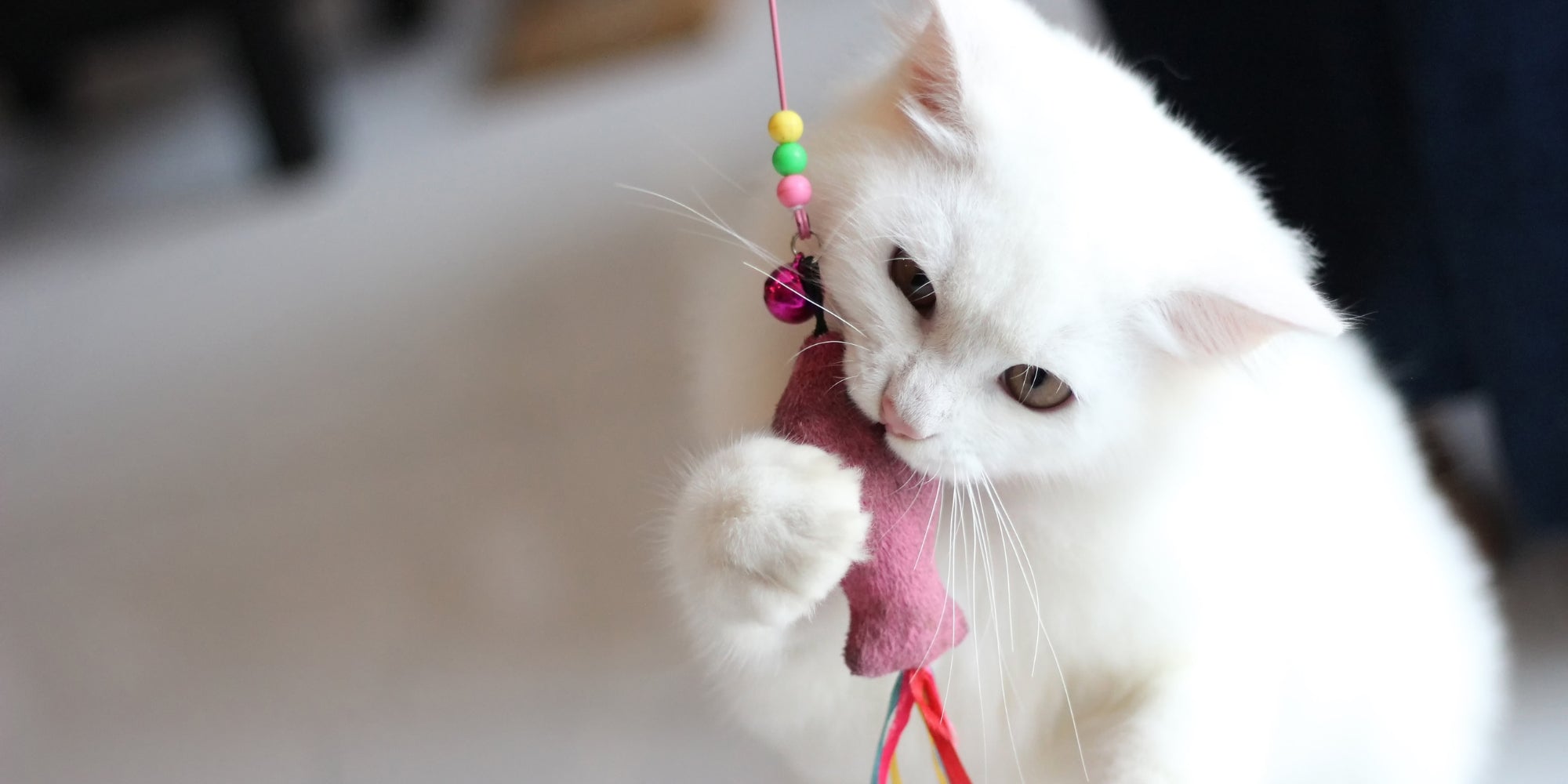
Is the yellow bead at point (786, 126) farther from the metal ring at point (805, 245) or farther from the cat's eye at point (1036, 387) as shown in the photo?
the cat's eye at point (1036, 387)

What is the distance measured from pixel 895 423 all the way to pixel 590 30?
1816 mm

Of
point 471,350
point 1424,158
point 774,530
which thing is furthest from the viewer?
point 471,350

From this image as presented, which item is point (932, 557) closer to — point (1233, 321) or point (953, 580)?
point (953, 580)

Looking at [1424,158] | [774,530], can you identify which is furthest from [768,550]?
[1424,158]

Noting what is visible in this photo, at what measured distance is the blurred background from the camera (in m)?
1.09

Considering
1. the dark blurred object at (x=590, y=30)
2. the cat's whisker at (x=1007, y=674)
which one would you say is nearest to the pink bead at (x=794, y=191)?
the cat's whisker at (x=1007, y=674)

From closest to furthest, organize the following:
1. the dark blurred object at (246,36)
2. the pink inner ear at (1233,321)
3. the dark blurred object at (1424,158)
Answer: the pink inner ear at (1233,321), the dark blurred object at (1424,158), the dark blurred object at (246,36)

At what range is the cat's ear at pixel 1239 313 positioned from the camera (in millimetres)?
627

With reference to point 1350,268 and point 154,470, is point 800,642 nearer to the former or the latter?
point 1350,268

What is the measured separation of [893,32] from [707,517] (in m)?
0.44

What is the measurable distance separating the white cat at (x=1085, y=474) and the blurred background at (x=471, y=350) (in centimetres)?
18

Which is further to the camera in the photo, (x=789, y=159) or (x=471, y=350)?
(x=471, y=350)

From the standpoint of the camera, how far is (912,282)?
70 cm

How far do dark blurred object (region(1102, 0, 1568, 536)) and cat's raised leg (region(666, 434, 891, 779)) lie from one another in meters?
0.68
